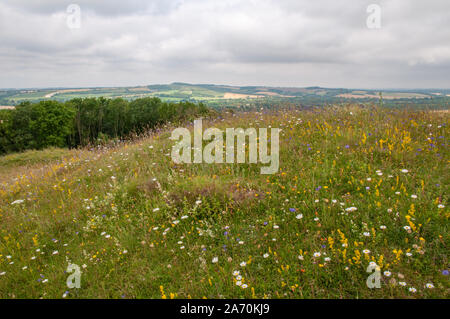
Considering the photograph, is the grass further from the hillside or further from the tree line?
Answer: the tree line

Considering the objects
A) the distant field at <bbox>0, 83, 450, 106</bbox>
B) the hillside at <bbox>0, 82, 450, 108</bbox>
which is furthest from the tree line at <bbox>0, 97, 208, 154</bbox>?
the distant field at <bbox>0, 83, 450, 106</bbox>

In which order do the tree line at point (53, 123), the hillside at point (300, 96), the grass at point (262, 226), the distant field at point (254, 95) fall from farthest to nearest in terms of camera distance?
the tree line at point (53, 123), the distant field at point (254, 95), the hillside at point (300, 96), the grass at point (262, 226)

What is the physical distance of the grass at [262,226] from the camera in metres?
2.83

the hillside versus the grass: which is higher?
the hillside

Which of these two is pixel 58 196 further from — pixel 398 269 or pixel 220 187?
pixel 398 269

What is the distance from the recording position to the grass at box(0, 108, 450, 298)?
2834mm

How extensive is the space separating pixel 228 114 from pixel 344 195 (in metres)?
6.22

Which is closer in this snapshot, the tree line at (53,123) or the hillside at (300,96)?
the hillside at (300,96)

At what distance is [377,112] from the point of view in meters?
7.20

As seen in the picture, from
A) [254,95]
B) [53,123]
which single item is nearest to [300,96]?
[254,95]

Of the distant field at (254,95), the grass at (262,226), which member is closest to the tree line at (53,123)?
the distant field at (254,95)

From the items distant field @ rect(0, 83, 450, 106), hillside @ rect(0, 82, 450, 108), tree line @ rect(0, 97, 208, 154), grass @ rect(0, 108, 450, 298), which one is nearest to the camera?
grass @ rect(0, 108, 450, 298)

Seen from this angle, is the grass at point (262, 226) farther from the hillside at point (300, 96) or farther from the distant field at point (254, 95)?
the distant field at point (254, 95)

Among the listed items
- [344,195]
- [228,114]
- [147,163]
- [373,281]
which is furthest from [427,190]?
[228,114]
